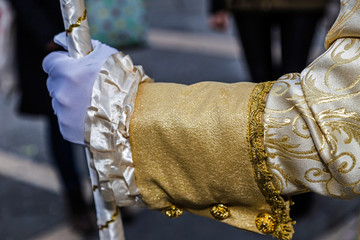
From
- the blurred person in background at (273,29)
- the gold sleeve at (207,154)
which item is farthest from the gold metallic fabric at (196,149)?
the blurred person in background at (273,29)

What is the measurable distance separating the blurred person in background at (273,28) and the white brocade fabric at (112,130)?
137 centimetres

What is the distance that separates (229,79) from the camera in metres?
4.72

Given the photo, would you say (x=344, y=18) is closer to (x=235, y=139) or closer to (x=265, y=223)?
(x=235, y=139)

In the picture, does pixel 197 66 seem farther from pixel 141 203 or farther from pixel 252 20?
pixel 141 203

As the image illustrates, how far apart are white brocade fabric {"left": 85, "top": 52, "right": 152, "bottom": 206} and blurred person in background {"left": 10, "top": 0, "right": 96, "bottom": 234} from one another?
95cm

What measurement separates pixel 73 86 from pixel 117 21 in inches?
60.7

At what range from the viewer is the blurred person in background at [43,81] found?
7.05 ft

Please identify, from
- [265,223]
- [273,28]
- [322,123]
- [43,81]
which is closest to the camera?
[322,123]

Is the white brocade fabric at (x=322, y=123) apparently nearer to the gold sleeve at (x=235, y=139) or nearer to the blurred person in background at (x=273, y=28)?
the gold sleeve at (x=235, y=139)

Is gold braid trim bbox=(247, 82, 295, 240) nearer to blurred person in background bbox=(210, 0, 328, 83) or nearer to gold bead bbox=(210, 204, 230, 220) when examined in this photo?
gold bead bbox=(210, 204, 230, 220)

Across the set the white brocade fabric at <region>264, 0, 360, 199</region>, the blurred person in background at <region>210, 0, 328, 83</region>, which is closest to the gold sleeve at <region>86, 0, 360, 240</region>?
the white brocade fabric at <region>264, 0, 360, 199</region>

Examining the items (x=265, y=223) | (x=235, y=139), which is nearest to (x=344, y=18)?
(x=235, y=139)

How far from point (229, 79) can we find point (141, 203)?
3722mm

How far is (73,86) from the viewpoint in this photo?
3.39 ft
